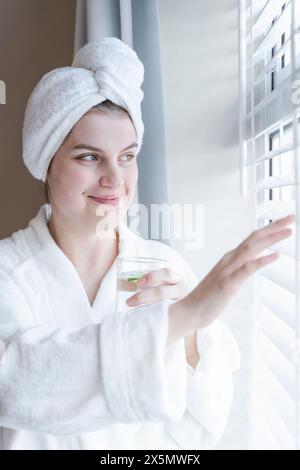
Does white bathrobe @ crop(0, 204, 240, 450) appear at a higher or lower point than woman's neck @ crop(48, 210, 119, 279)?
lower

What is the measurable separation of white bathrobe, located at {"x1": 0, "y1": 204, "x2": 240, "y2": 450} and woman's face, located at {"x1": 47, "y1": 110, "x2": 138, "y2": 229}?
103 mm

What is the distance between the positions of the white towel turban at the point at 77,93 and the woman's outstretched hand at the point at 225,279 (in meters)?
0.35

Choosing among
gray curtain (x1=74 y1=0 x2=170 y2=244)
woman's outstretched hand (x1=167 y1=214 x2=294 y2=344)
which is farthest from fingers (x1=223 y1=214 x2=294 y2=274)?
gray curtain (x1=74 y1=0 x2=170 y2=244)

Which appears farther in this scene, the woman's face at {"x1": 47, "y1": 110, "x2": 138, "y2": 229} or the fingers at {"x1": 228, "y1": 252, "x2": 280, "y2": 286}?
the woman's face at {"x1": 47, "y1": 110, "x2": 138, "y2": 229}

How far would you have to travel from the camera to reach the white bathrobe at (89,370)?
0.67 m

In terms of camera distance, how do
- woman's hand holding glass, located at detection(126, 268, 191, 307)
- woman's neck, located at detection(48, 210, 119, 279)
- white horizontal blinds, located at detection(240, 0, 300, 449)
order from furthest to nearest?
woman's neck, located at detection(48, 210, 119, 279) → white horizontal blinds, located at detection(240, 0, 300, 449) → woman's hand holding glass, located at detection(126, 268, 191, 307)

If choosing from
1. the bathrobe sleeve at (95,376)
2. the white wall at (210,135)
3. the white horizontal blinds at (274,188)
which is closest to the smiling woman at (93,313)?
the bathrobe sleeve at (95,376)

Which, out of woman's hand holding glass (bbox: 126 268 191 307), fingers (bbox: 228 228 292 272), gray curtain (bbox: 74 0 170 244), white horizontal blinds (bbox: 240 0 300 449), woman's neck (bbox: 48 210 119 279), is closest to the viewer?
fingers (bbox: 228 228 292 272)

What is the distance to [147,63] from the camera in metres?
1.14

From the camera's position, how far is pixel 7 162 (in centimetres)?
146

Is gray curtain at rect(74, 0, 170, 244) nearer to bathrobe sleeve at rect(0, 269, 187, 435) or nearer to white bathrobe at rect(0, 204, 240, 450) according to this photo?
white bathrobe at rect(0, 204, 240, 450)

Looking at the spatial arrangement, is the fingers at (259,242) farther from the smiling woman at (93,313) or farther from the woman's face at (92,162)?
the woman's face at (92,162)

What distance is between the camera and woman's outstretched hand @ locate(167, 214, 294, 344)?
0.58 m

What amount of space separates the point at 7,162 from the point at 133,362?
0.93 m
